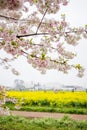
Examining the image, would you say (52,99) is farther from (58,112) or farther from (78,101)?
(58,112)

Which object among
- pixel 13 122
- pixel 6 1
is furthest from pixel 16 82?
pixel 6 1

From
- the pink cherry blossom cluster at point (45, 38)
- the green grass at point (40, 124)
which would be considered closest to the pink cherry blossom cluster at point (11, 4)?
the pink cherry blossom cluster at point (45, 38)

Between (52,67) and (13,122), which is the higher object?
(52,67)

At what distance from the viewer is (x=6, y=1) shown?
4.05 m

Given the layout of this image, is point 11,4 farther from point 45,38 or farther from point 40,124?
point 40,124

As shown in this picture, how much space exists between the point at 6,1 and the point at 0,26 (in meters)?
3.13

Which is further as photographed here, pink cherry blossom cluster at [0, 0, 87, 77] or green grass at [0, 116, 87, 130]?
green grass at [0, 116, 87, 130]

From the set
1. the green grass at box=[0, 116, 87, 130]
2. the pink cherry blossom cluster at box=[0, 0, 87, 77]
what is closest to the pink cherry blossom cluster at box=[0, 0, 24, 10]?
the pink cherry blossom cluster at box=[0, 0, 87, 77]

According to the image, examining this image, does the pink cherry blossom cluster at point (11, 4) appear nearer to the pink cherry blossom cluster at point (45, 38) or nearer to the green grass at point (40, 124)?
the pink cherry blossom cluster at point (45, 38)

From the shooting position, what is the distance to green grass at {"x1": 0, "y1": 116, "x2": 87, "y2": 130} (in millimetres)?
11891

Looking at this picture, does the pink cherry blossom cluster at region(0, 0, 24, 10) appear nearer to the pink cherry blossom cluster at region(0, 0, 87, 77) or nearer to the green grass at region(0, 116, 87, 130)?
the pink cherry blossom cluster at region(0, 0, 87, 77)

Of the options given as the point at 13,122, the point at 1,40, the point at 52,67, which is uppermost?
the point at 1,40

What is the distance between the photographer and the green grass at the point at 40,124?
11.9m

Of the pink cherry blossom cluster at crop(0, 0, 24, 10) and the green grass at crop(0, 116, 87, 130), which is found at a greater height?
the pink cherry blossom cluster at crop(0, 0, 24, 10)
